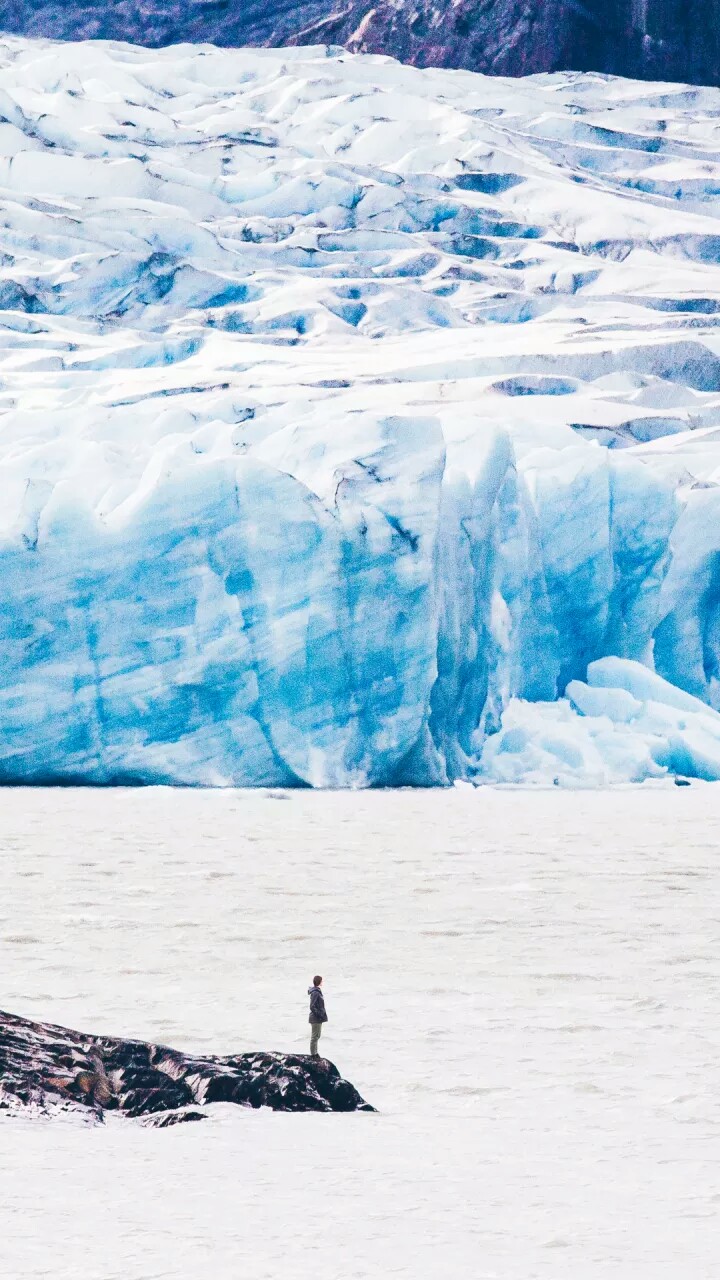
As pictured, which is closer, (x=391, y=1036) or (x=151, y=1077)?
(x=151, y=1077)

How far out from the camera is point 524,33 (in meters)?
48.1

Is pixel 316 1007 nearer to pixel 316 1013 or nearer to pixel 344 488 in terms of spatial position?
pixel 316 1013

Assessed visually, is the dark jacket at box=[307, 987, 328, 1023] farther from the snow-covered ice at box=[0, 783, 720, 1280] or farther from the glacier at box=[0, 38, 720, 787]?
the glacier at box=[0, 38, 720, 787]

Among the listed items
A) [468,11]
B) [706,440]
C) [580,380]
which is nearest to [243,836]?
[706,440]

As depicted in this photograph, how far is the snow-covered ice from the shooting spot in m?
4.62

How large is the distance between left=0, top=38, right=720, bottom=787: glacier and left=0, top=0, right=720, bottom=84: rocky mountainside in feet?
48.4

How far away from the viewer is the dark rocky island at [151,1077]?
575cm

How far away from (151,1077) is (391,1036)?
1359mm

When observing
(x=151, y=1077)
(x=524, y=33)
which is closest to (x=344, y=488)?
(x=151, y=1077)

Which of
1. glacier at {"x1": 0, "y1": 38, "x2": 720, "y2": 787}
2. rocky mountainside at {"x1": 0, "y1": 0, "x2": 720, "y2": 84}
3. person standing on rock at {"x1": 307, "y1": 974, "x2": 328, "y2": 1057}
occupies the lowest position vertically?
glacier at {"x1": 0, "y1": 38, "x2": 720, "y2": 787}

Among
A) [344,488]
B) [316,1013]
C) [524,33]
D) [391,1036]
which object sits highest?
[524,33]

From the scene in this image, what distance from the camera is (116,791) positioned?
52.3 ft

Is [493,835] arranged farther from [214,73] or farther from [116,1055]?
[214,73]

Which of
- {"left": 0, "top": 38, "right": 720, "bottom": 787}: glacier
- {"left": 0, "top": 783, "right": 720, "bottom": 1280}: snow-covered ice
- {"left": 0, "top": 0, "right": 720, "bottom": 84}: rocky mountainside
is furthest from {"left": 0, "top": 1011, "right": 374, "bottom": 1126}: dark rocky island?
{"left": 0, "top": 0, "right": 720, "bottom": 84}: rocky mountainside
